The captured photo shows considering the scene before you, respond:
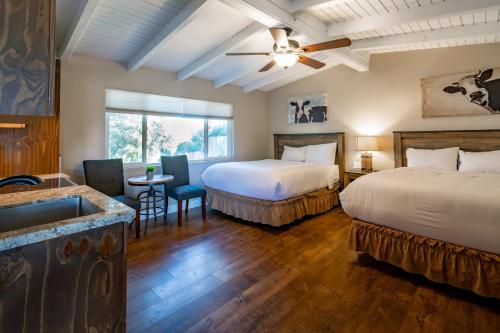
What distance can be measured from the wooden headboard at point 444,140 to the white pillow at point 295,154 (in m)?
1.61

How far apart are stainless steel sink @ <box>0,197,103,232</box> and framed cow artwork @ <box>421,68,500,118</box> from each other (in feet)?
14.8

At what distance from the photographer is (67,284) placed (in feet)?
3.01

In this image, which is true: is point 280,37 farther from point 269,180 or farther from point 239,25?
point 269,180

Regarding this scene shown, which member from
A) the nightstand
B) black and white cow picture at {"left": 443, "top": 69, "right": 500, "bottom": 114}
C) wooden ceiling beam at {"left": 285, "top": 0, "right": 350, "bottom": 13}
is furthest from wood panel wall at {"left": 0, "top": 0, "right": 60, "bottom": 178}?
black and white cow picture at {"left": 443, "top": 69, "right": 500, "bottom": 114}

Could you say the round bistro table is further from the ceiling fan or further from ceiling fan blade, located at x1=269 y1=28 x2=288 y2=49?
ceiling fan blade, located at x1=269 y1=28 x2=288 y2=49

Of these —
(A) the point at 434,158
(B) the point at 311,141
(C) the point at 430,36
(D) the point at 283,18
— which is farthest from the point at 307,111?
(D) the point at 283,18

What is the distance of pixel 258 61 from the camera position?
14.0 ft

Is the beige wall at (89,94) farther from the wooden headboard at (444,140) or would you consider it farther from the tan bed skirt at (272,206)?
the wooden headboard at (444,140)

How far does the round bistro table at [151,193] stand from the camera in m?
3.30

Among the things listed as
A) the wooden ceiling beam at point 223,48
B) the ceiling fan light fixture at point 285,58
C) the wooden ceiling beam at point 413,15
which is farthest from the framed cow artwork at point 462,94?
the wooden ceiling beam at point 223,48

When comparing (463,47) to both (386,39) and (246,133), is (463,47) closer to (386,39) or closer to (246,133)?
(386,39)

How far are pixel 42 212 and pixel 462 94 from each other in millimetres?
4868

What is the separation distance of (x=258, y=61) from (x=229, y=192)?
2251 mm

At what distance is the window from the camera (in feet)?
12.5
